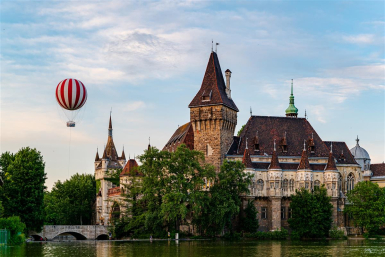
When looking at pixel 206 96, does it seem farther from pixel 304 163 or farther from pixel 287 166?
pixel 304 163

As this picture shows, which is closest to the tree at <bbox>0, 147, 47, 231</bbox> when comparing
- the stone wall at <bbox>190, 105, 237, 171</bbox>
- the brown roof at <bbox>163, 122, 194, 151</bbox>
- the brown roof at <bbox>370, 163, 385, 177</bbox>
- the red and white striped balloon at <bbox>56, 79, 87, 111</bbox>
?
the red and white striped balloon at <bbox>56, 79, 87, 111</bbox>

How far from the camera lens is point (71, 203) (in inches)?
4309

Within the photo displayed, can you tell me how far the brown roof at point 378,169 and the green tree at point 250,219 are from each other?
40.1m

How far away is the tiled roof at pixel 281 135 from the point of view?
278 ft

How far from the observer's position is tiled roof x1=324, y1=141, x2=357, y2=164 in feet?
284

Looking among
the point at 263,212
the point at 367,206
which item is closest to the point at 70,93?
the point at 263,212

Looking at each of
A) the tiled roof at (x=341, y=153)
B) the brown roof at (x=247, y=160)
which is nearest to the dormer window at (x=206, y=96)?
the brown roof at (x=247, y=160)

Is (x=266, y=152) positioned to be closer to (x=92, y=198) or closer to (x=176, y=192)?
(x=176, y=192)

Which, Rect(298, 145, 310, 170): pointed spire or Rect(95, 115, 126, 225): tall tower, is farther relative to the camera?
Rect(95, 115, 126, 225): tall tower

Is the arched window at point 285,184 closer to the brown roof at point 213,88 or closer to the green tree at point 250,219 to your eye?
the green tree at point 250,219

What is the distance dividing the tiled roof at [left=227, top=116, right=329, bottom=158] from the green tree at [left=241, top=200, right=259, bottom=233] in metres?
8.92

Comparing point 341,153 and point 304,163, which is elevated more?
point 341,153

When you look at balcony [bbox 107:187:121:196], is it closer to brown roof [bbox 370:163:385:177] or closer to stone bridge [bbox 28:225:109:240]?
stone bridge [bbox 28:225:109:240]

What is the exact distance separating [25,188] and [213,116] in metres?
25.3
